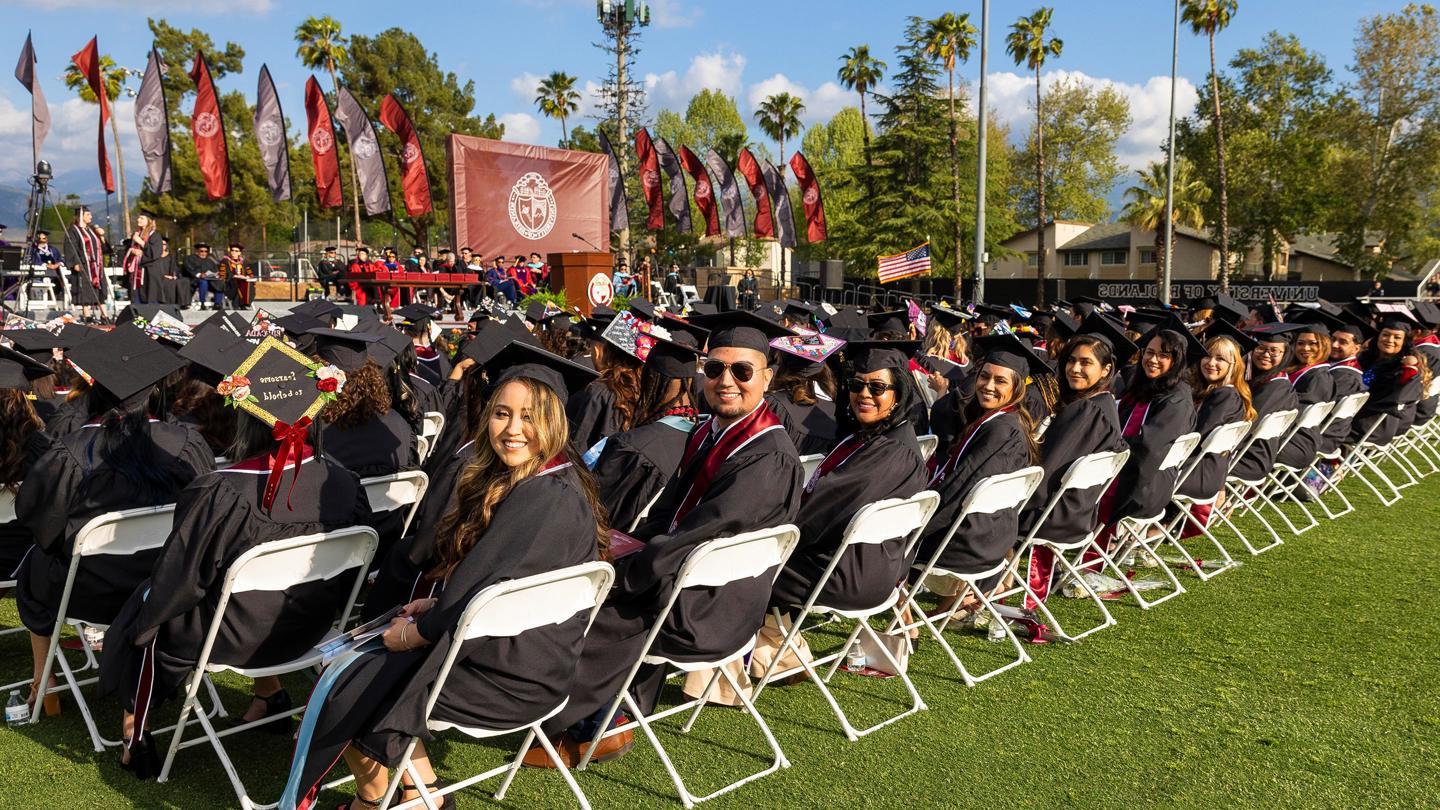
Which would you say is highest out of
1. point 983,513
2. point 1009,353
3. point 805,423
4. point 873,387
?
point 1009,353

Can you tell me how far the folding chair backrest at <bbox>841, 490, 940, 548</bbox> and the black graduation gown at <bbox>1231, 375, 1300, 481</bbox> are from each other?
3.70m

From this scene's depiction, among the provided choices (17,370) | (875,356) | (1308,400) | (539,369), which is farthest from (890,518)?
(1308,400)

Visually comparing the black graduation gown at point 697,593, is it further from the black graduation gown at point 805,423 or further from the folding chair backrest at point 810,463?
the black graduation gown at point 805,423

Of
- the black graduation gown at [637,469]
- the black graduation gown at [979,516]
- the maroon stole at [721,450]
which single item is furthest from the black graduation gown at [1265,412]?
the maroon stole at [721,450]

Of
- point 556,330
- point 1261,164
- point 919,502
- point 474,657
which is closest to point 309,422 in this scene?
point 474,657

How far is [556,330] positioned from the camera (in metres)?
7.16

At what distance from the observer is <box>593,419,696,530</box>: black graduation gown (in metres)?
4.31

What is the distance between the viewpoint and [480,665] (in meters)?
2.77

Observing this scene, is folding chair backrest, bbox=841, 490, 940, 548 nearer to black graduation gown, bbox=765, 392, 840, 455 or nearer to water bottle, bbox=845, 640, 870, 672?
water bottle, bbox=845, 640, 870, 672

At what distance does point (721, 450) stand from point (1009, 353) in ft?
5.92

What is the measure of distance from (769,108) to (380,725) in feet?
198

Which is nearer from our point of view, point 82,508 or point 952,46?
point 82,508

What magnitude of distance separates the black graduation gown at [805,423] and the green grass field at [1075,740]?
1370mm

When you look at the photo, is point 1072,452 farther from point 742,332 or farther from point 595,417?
point 595,417
